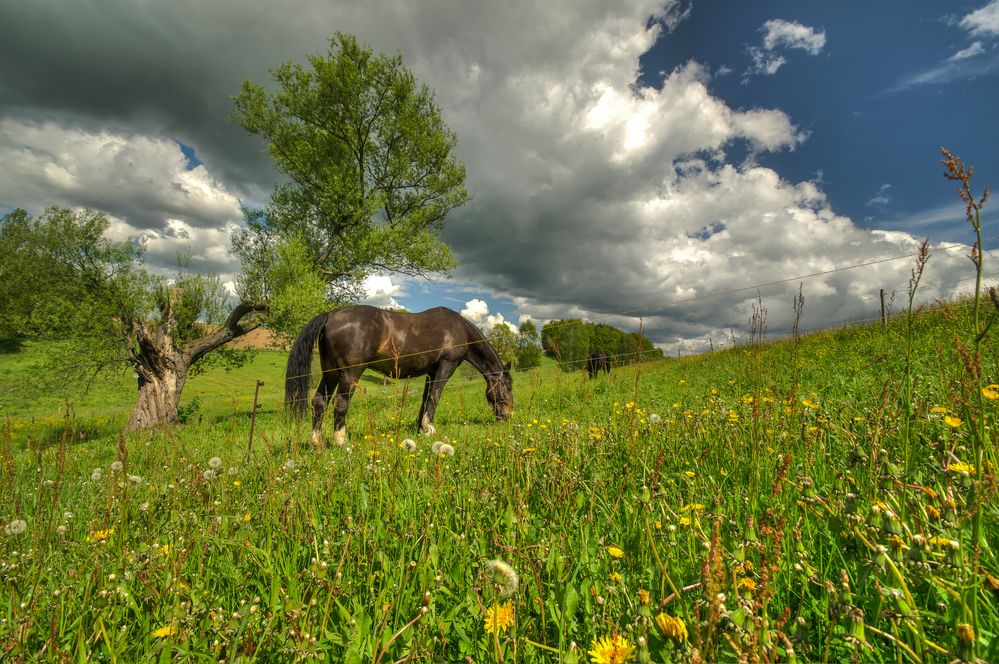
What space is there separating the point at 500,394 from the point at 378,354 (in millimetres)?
3226

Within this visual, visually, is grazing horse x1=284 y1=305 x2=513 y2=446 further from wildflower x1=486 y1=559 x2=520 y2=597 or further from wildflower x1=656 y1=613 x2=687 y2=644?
wildflower x1=656 y1=613 x2=687 y2=644

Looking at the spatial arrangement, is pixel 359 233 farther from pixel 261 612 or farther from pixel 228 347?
pixel 261 612

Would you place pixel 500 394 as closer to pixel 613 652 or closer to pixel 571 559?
pixel 571 559

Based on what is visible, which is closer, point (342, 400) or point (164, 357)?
point (342, 400)

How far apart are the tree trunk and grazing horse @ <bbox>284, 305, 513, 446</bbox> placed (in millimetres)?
8248

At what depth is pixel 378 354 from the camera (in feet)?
30.3

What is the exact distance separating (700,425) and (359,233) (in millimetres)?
15769

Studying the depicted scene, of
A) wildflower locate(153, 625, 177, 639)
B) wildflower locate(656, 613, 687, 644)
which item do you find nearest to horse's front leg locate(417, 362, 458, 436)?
wildflower locate(153, 625, 177, 639)

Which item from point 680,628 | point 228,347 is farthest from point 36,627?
point 228,347

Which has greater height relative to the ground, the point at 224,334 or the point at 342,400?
the point at 224,334

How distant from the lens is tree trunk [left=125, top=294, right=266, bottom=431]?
14.9 m

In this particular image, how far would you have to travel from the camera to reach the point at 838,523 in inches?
58.4

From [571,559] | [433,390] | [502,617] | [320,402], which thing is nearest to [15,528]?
[502,617]

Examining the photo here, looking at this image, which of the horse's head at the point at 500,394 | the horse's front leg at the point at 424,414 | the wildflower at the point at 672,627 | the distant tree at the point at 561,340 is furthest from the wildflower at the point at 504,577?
the horse's head at the point at 500,394
